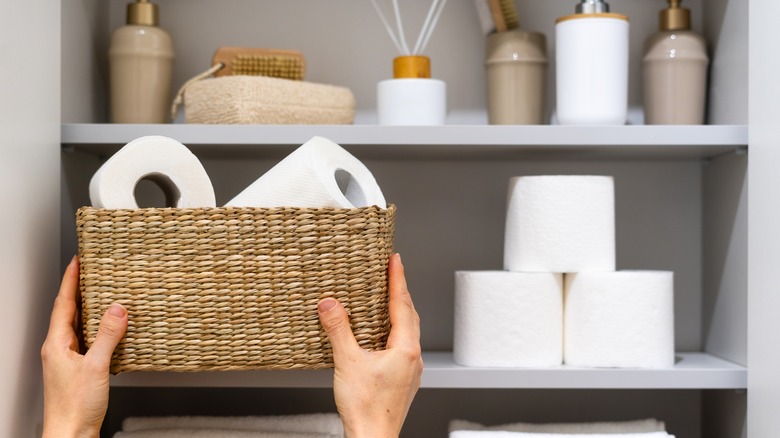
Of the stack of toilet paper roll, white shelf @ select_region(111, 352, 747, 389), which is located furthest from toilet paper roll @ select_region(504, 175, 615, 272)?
white shelf @ select_region(111, 352, 747, 389)

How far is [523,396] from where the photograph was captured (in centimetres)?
122

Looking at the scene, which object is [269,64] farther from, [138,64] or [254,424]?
[254,424]

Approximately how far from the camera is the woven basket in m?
0.82

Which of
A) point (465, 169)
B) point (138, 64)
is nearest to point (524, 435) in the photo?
point (465, 169)

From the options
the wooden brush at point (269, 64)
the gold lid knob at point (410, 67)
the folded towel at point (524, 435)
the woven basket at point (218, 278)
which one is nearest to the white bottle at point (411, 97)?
the gold lid knob at point (410, 67)

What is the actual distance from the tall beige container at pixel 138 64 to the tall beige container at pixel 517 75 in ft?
1.46

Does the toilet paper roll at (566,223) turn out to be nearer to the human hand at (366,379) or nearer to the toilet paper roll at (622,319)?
the toilet paper roll at (622,319)

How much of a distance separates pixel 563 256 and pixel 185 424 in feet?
1.70

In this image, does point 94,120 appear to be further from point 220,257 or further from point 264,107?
point 220,257

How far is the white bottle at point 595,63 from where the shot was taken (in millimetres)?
1026

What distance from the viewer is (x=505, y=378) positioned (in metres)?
0.98

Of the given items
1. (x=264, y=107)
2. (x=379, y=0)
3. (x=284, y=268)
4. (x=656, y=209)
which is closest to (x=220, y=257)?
(x=284, y=268)

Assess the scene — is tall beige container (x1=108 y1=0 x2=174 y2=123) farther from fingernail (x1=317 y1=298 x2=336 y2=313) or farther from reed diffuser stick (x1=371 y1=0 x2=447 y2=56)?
fingernail (x1=317 y1=298 x2=336 y2=313)

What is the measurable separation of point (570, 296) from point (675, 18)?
0.40 meters
